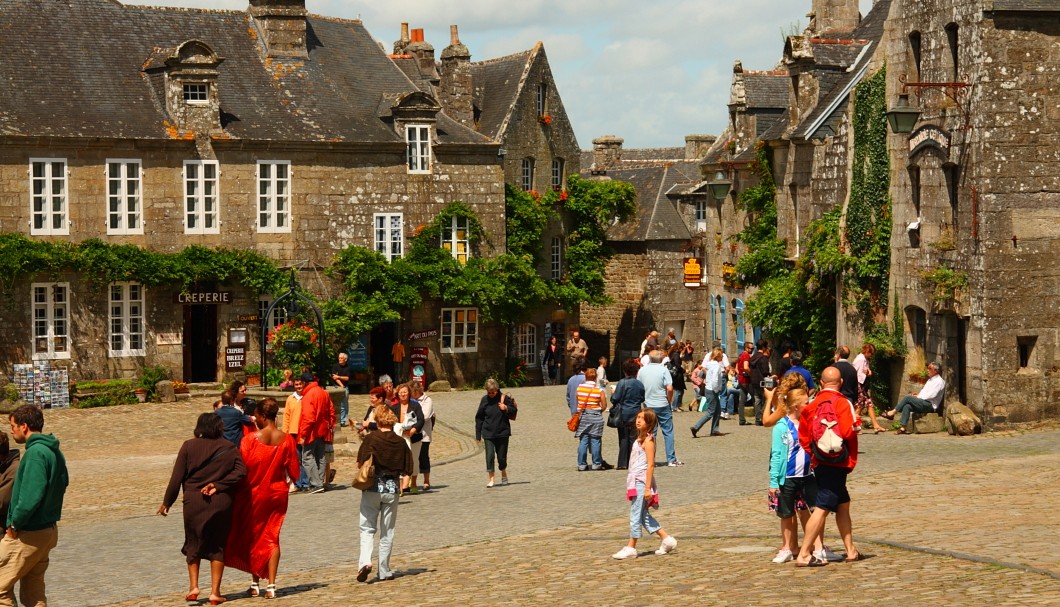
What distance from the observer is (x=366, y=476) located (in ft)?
46.4

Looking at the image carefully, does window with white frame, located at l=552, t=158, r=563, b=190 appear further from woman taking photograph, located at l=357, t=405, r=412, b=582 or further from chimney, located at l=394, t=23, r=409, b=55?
woman taking photograph, located at l=357, t=405, r=412, b=582

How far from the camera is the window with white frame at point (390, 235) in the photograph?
39844 millimetres

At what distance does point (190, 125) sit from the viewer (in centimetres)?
3728

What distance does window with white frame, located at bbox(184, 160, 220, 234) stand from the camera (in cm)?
3731

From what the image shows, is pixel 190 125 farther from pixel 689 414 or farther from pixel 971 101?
pixel 971 101

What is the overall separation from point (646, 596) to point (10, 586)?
15.6 feet

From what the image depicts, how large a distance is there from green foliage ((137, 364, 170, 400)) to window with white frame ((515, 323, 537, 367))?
34.4 ft

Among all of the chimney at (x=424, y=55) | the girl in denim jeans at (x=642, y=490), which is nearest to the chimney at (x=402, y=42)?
the chimney at (x=424, y=55)

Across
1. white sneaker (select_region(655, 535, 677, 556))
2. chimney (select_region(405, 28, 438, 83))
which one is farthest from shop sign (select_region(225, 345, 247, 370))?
white sneaker (select_region(655, 535, 677, 556))

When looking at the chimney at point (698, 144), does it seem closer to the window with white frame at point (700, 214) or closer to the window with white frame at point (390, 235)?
the window with white frame at point (700, 214)

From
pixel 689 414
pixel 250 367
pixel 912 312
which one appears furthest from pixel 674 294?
pixel 912 312

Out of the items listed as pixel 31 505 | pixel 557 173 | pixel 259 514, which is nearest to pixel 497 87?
pixel 557 173

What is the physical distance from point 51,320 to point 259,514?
2392cm

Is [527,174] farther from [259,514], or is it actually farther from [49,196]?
[259,514]
